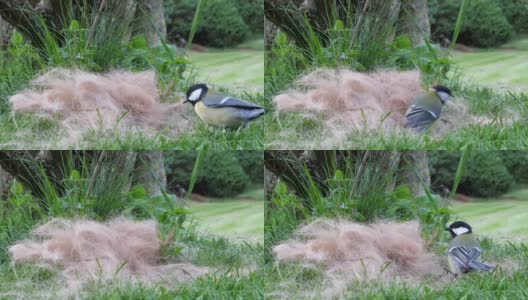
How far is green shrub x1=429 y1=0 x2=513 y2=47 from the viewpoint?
9.27m

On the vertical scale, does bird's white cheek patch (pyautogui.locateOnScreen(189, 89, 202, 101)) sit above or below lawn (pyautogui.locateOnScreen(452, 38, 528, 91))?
above

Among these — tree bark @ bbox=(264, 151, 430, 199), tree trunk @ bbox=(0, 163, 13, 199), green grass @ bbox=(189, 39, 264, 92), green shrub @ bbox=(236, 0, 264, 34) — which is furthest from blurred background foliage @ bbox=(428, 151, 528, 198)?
tree trunk @ bbox=(0, 163, 13, 199)

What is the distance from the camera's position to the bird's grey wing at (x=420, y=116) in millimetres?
7371

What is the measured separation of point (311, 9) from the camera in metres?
8.37

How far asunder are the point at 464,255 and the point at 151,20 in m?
3.44

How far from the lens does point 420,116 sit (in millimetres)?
7375

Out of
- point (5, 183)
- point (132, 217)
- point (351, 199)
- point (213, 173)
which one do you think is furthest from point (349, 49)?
point (5, 183)

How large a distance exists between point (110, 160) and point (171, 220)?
724 millimetres

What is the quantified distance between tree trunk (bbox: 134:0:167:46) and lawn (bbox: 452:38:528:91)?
2675mm

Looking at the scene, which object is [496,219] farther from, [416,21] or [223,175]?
[223,175]

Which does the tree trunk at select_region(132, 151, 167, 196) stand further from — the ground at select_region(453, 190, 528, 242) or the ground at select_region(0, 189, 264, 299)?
the ground at select_region(453, 190, 528, 242)

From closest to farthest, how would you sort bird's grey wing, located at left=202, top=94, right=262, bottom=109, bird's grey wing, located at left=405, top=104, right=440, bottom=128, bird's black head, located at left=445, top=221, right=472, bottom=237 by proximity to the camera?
bird's grey wing, located at left=202, top=94, right=262, bottom=109 → bird's black head, located at left=445, top=221, right=472, bottom=237 → bird's grey wing, located at left=405, top=104, right=440, bottom=128

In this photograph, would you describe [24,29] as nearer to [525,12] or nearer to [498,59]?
[498,59]

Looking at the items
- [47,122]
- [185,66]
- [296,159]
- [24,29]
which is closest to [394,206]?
[296,159]
